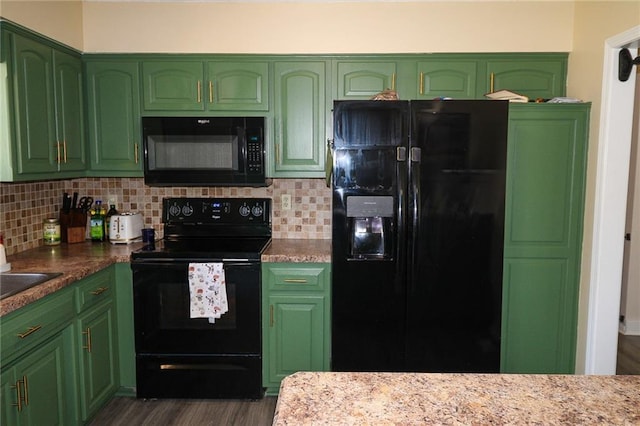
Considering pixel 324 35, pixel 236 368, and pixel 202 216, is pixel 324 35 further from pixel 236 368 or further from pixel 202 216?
pixel 236 368

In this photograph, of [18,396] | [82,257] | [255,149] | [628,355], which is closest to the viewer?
[18,396]

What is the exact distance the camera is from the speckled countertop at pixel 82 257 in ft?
6.68

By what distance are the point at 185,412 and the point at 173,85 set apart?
6.34ft

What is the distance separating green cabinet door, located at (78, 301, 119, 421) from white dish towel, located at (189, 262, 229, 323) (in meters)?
0.47

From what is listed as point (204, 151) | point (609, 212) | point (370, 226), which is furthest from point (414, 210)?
point (204, 151)

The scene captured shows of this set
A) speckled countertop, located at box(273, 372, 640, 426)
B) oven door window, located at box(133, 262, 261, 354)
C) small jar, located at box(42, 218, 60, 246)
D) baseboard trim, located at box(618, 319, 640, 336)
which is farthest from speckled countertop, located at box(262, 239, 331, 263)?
baseboard trim, located at box(618, 319, 640, 336)

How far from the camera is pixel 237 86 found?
2.84m

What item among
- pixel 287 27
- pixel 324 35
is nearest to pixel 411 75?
pixel 324 35

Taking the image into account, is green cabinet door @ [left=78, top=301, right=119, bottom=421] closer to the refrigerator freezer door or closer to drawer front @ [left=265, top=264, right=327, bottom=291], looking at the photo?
drawer front @ [left=265, top=264, right=327, bottom=291]

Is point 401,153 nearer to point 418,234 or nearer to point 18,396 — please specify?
point 418,234

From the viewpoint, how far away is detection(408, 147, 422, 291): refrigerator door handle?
8.00ft

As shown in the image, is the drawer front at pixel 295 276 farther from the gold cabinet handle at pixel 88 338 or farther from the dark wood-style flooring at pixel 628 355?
the dark wood-style flooring at pixel 628 355

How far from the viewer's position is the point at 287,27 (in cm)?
286

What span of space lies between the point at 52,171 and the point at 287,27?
1606 mm
